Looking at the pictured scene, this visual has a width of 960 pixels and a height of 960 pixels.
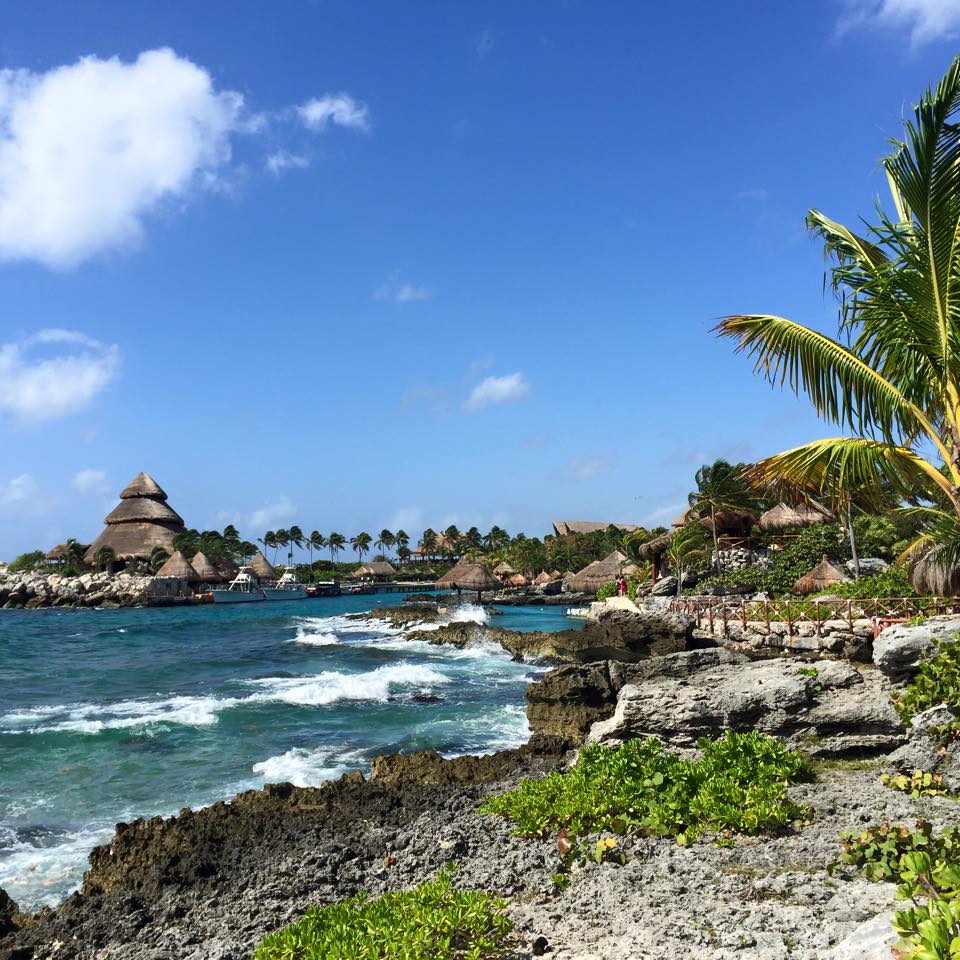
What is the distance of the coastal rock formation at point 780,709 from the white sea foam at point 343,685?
11.9m

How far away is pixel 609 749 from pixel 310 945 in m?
4.87

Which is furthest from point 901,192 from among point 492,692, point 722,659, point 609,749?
point 492,692

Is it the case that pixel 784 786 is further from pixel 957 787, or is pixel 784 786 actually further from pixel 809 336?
pixel 809 336

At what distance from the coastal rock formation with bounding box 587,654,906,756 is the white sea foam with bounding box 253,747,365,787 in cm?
519

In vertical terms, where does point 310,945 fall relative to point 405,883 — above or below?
above

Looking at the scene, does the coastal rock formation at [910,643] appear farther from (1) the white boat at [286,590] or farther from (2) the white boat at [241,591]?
(1) the white boat at [286,590]

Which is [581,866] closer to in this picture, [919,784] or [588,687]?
[919,784]

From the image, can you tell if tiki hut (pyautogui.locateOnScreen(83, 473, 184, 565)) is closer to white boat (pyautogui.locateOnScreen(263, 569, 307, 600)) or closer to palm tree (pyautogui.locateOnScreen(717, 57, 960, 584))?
white boat (pyautogui.locateOnScreen(263, 569, 307, 600))

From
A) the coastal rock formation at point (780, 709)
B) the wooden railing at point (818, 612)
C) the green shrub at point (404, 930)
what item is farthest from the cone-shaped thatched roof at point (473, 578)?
the green shrub at point (404, 930)

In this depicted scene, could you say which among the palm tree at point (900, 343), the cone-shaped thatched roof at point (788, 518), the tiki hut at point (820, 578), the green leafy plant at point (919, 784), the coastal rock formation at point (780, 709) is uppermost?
the palm tree at point (900, 343)

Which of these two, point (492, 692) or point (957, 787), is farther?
point (492, 692)

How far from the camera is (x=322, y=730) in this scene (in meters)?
15.9

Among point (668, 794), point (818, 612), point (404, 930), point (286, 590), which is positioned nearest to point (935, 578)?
point (818, 612)

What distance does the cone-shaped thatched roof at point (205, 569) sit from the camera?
272ft
